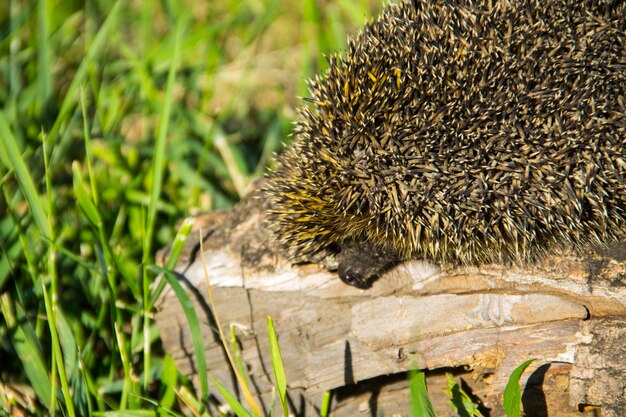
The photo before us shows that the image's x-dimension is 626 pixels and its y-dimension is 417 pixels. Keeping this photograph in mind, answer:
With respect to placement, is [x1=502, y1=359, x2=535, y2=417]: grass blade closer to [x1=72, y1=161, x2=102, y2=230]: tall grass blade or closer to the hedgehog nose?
the hedgehog nose

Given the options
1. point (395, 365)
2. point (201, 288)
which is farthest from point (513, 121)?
point (201, 288)

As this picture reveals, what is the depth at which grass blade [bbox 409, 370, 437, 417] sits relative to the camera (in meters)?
2.86

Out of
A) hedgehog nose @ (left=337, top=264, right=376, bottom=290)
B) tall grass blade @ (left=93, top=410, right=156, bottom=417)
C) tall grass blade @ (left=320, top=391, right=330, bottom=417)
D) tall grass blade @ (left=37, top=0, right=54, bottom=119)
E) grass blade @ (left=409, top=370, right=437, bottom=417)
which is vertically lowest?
tall grass blade @ (left=320, top=391, right=330, bottom=417)

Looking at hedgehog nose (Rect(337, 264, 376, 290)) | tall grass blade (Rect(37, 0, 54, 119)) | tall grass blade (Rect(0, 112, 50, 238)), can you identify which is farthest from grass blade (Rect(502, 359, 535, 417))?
tall grass blade (Rect(37, 0, 54, 119))

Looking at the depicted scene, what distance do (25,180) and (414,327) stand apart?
227cm

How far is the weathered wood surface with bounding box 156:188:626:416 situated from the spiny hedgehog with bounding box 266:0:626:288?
0.18 metres

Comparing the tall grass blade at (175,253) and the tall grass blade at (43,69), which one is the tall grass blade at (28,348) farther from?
the tall grass blade at (43,69)

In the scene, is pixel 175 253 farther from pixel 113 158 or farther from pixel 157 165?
pixel 113 158

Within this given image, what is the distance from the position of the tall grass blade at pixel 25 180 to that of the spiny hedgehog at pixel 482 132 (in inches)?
58.0

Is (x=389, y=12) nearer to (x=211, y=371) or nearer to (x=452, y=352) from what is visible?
(x=452, y=352)

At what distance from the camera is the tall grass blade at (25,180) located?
3654 mm

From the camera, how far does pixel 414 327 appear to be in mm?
3598

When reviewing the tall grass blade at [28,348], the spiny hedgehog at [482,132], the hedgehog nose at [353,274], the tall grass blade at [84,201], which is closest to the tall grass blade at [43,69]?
the tall grass blade at [84,201]

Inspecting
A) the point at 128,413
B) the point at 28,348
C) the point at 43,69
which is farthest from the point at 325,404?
the point at 43,69
